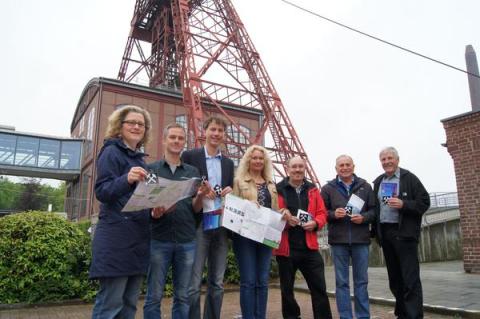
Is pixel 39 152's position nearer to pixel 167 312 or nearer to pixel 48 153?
pixel 48 153

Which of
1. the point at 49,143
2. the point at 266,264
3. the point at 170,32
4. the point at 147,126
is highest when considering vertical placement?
the point at 170,32

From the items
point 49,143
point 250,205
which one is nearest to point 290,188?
point 250,205

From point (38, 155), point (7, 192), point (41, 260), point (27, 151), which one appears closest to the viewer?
point (41, 260)

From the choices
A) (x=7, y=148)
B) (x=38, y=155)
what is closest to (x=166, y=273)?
(x=38, y=155)

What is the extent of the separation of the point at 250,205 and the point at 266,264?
57cm

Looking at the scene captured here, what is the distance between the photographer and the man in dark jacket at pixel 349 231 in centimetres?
372

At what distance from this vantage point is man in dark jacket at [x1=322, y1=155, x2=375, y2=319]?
3.72 metres

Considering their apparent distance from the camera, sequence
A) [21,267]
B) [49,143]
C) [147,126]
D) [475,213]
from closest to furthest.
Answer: [147,126] → [21,267] → [475,213] → [49,143]

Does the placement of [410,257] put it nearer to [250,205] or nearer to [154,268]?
[250,205]

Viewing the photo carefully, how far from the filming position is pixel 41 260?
554 cm

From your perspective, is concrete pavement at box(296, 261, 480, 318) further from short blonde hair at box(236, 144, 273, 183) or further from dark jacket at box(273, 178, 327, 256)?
short blonde hair at box(236, 144, 273, 183)

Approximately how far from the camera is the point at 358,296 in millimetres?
3717

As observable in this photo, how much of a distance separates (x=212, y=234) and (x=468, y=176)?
20.6ft

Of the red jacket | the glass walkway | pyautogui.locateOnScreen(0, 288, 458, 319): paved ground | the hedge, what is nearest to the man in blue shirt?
the red jacket
